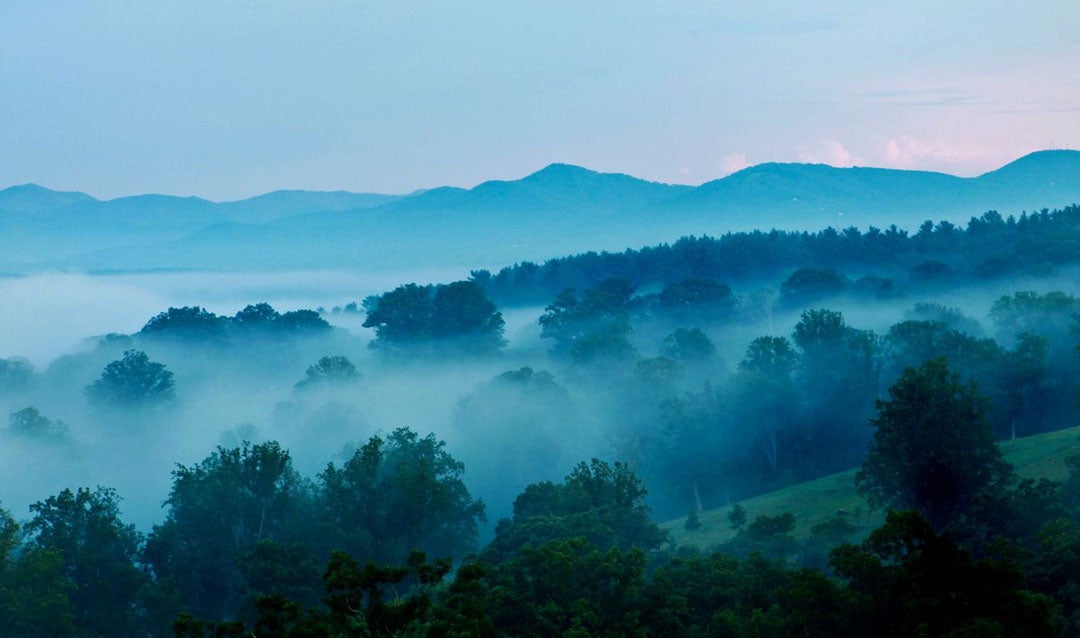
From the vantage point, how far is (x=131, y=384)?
122m

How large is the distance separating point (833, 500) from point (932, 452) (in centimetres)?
1671

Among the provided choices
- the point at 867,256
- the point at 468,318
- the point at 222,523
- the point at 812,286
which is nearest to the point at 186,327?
the point at 468,318

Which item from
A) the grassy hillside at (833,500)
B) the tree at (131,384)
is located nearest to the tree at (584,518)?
the grassy hillside at (833,500)

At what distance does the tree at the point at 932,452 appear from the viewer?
5325 centimetres

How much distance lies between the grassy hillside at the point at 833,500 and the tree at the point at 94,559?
31.5 metres

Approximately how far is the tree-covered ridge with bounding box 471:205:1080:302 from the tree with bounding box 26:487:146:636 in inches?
4130

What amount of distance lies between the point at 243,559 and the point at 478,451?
4736 centimetres

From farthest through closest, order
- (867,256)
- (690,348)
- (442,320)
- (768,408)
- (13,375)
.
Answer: (867,256)
(442,320)
(13,375)
(690,348)
(768,408)

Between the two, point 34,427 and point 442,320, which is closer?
point 34,427

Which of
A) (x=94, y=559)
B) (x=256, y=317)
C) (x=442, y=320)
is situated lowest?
(x=94, y=559)

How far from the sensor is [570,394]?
11206cm

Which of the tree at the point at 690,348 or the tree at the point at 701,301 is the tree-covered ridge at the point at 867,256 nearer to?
the tree at the point at 701,301

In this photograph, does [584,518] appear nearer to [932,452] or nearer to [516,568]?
[516,568]

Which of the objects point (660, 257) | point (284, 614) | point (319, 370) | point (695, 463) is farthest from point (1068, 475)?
point (660, 257)
